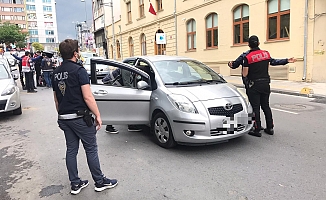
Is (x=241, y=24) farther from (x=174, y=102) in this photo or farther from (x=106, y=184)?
(x=106, y=184)

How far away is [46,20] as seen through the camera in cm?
11669

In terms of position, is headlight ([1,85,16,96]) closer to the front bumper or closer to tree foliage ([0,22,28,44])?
the front bumper

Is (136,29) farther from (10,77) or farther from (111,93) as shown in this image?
(111,93)

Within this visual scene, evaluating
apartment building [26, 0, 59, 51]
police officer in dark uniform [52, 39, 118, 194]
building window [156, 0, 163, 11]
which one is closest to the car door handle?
police officer in dark uniform [52, 39, 118, 194]

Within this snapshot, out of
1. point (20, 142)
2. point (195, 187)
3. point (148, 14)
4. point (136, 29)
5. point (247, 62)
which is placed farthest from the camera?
point (136, 29)

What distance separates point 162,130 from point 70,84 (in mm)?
2066

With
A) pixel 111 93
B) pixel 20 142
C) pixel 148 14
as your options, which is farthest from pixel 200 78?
pixel 148 14

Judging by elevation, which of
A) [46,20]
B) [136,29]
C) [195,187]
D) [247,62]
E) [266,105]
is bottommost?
[195,187]

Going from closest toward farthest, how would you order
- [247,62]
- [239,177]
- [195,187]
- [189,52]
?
[195,187] < [239,177] < [247,62] < [189,52]

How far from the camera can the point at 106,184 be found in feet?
11.3

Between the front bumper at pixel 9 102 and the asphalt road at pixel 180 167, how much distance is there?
4.38 ft

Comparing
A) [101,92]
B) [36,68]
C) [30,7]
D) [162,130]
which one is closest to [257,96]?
[162,130]

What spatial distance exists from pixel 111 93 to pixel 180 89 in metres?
1.22

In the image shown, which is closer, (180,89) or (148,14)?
(180,89)
